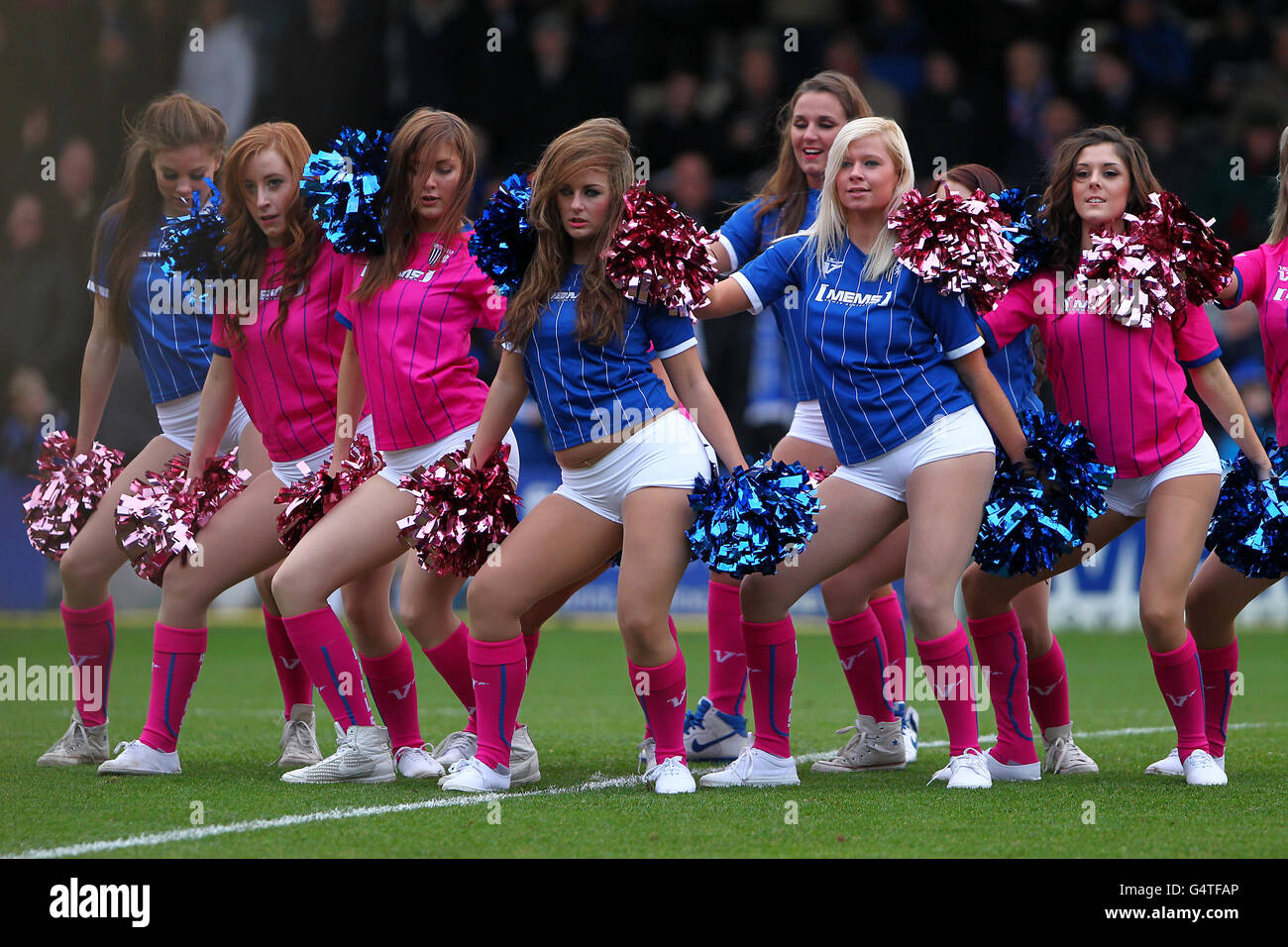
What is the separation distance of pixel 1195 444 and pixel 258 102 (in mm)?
8597

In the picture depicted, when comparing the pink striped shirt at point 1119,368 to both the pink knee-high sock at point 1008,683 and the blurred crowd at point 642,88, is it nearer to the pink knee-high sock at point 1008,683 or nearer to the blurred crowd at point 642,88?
the pink knee-high sock at point 1008,683

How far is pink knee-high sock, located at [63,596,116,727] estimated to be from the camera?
18.5 ft

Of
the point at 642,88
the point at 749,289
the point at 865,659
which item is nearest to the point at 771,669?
the point at 865,659

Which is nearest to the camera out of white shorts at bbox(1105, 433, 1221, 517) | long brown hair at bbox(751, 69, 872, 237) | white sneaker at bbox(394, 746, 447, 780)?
white shorts at bbox(1105, 433, 1221, 517)

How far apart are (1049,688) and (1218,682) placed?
0.54 meters

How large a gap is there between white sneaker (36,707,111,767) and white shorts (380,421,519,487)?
63.1 inches

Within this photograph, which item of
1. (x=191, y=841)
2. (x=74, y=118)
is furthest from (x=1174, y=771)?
(x=74, y=118)

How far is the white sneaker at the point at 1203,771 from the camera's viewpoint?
480 cm

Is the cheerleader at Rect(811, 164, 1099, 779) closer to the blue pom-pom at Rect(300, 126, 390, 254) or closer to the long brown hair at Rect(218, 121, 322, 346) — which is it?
the blue pom-pom at Rect(300, 126, 390, 254)

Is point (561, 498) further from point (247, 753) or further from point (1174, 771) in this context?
point (1174, 771)

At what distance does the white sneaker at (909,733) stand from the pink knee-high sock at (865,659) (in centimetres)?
16

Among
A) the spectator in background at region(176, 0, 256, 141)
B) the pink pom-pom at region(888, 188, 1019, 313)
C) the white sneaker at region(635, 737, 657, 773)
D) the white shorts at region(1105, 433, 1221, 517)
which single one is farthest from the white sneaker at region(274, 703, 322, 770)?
the spectator in background at region(176, 0, 256, 141)

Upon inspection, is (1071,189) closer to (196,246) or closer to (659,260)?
(659,260)

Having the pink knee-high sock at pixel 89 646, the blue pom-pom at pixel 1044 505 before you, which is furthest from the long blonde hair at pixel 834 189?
the pink knee-high sock at pixel 89 646
